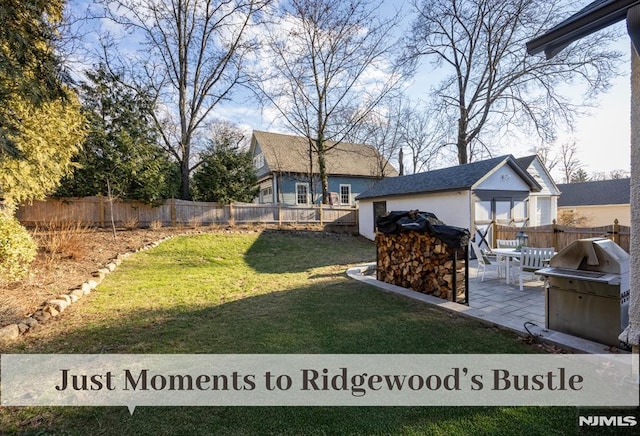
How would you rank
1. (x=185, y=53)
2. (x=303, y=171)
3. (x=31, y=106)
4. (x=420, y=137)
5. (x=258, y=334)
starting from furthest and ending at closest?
(x=420, y=137) < (x=303, y=171) < (x=185, y=53) < (x=31, y=106) < (x=258, y=334)

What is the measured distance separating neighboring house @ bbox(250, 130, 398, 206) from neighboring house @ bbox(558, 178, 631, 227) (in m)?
13.3

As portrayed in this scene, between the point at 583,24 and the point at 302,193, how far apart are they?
19.0 m

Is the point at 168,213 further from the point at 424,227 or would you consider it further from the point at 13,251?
the point at 424,227

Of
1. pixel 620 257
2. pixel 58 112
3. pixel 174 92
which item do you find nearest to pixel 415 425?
pixel 620 257

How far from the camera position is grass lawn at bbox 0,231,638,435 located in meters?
1.97

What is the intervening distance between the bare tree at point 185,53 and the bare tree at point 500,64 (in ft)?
31.2

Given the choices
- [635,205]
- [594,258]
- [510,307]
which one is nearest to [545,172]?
[510,307]

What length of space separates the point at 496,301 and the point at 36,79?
8.13 meters

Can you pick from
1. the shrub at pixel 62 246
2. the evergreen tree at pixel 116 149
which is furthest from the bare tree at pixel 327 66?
the shrub at pixel 62 246

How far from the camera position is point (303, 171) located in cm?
2050

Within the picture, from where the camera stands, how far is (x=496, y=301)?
461 centimetres

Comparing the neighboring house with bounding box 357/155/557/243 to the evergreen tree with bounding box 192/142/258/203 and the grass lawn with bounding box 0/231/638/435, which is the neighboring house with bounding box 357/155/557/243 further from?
the evergreen tree with bounding box 192/142/258/203

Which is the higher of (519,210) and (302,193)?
(302,193)

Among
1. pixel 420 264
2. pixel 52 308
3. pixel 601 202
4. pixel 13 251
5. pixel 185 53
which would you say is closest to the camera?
pixel 52 308
